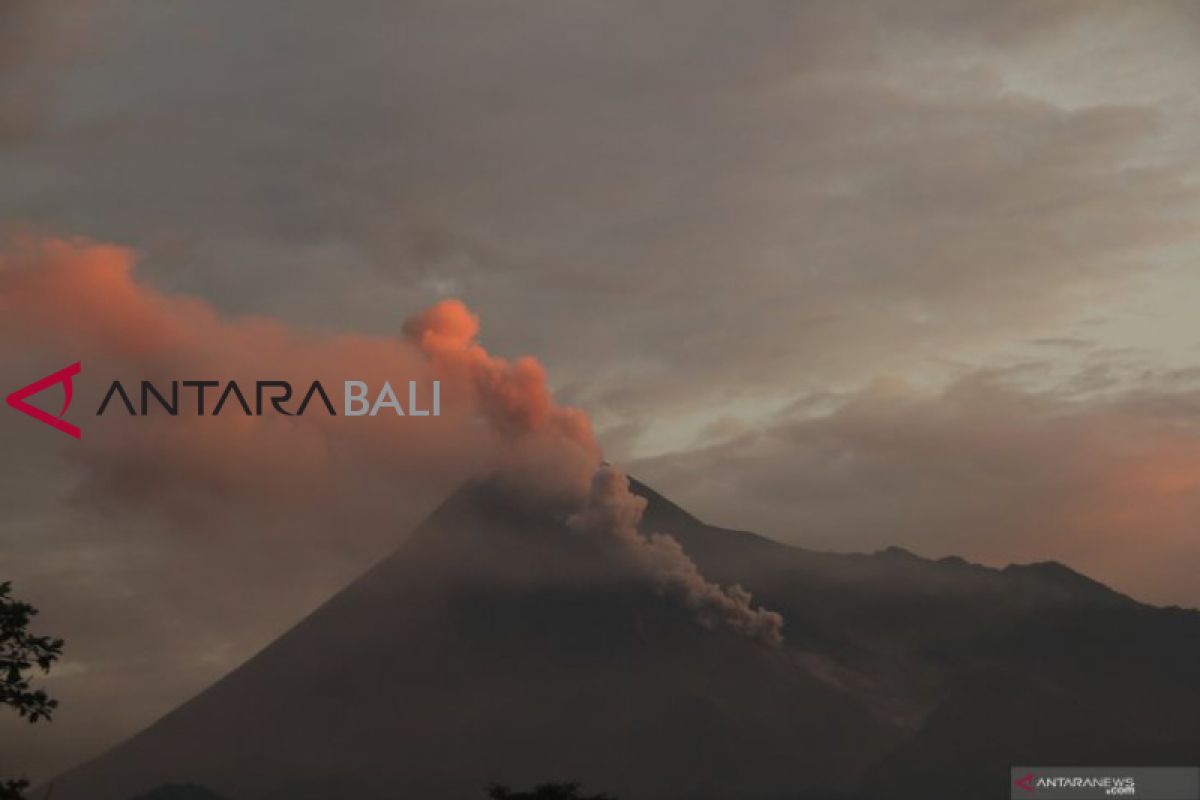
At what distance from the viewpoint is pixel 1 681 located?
28.1 meters

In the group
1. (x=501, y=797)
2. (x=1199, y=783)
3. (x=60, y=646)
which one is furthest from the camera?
(x=1199, y=783)

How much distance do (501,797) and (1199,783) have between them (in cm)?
13929

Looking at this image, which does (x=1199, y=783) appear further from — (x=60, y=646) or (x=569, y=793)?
(x=60, y=646)

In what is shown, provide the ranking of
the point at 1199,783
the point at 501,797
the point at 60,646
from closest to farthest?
the point at 60,646 → the point at 501,797 → the point at 1199,783

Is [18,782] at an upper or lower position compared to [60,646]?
lower

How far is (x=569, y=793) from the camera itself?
90562 mm

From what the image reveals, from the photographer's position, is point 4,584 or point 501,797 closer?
point 4,584

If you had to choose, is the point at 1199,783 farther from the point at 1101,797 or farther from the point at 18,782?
the point at 18,782

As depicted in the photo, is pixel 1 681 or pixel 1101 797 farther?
pixel 1101 797

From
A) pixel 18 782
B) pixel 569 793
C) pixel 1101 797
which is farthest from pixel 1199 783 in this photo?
pixel 18 782

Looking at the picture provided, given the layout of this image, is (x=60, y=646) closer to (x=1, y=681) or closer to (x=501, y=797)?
(x=1, y=681)

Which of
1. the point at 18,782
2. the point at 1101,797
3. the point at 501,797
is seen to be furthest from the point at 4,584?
the point at 1101,797

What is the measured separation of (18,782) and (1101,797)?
626ft

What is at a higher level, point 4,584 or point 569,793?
point 4,584
